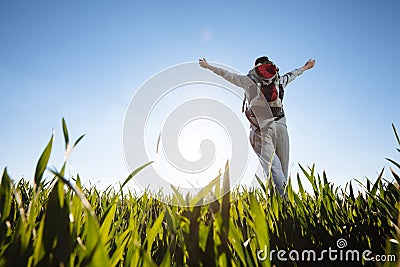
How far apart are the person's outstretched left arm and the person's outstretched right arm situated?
54cm

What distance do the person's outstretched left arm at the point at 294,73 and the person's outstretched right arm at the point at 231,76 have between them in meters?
0.54

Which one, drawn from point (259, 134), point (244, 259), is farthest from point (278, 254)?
point (259, 134)

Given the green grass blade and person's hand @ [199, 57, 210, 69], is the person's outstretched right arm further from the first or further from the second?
the green grass blade

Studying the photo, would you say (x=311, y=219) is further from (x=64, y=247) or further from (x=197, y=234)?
(x=64, y=247)

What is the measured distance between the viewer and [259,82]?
4777mm

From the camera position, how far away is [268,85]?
184 inches

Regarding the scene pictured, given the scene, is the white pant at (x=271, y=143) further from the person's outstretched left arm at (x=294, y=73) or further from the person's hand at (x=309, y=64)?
the person's hand at (x=309, y=64)

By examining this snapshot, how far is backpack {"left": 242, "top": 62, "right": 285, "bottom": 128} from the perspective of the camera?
15.0 ft

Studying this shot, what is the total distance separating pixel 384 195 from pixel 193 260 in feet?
3.39

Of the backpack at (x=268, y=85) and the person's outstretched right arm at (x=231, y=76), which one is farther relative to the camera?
the person's outstretched right arm at (x=231, y=76)

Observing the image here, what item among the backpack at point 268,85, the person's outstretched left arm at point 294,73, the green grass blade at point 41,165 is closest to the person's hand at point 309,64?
the person's outstretched left arm at point 294,73

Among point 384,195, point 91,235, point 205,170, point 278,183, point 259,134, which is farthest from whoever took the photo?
point 259,134

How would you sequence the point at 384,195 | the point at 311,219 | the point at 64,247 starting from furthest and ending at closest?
the point at 384,195, the point at 311,219, the point at 64,247

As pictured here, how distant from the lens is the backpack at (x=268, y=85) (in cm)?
457
